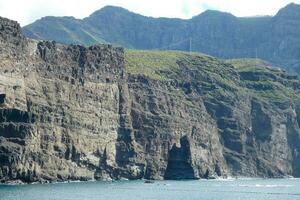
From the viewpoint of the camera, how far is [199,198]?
168750 millimetres

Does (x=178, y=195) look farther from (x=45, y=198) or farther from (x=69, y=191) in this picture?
(x=45, y=198)

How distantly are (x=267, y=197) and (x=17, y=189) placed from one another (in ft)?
169

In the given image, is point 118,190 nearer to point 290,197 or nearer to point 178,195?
point 178,195

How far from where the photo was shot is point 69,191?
179 metres

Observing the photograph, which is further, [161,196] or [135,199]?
[161,196]

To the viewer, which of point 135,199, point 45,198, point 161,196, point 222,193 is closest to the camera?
point 45,198

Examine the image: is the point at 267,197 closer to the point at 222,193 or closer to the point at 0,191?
the point at 222,193

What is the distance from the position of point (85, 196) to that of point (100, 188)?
102 feet

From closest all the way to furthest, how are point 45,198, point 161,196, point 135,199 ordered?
point 45,198, point 135,199, point 161,196

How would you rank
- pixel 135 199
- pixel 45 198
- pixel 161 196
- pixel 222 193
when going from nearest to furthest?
pixel 45 198 < pixel 135 199 < pixel 161 196 < pixel 222 193

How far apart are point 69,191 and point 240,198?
35.1m

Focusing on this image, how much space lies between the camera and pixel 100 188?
19712cm

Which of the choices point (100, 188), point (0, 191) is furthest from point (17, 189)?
point (100, 188)

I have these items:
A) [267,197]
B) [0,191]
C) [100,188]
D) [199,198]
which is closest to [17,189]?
[0,191]
